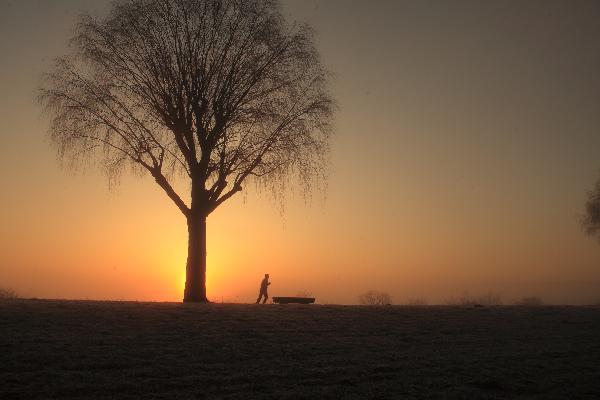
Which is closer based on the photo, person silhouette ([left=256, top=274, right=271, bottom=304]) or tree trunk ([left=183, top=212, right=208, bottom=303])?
tree trunk ([left=183, top=212, right=208, bottom=303])

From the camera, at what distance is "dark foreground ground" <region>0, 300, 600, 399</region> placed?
993cm

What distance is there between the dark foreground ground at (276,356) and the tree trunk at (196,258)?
25.0 feet

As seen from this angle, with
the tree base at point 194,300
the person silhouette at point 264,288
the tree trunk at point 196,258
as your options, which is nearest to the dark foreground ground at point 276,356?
the tree base at point 194,300

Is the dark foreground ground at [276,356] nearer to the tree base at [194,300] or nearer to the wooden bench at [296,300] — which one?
the tree base at [194,300]

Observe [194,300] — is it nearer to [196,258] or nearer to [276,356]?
[196,258]

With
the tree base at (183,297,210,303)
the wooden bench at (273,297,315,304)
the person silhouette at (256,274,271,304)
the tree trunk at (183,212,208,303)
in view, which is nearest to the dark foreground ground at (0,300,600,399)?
the tree base at (183,297,210,303)

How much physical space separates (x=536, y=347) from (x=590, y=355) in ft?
4.13

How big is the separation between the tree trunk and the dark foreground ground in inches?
301

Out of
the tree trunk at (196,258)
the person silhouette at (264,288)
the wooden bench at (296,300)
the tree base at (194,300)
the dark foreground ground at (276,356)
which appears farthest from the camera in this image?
the person silhouette at (264,288)

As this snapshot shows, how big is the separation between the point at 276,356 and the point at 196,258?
15639mm

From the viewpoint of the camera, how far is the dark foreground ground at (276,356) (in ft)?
32.6

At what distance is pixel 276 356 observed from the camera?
40.8 feet

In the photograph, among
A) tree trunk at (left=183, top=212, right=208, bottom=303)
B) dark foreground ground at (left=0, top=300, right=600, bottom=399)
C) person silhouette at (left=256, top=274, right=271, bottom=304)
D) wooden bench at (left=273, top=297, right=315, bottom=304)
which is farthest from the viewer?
person silhouette at (left=256, top=274, right=271, bottom=304)

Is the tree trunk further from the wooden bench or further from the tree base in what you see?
the wooden bench
